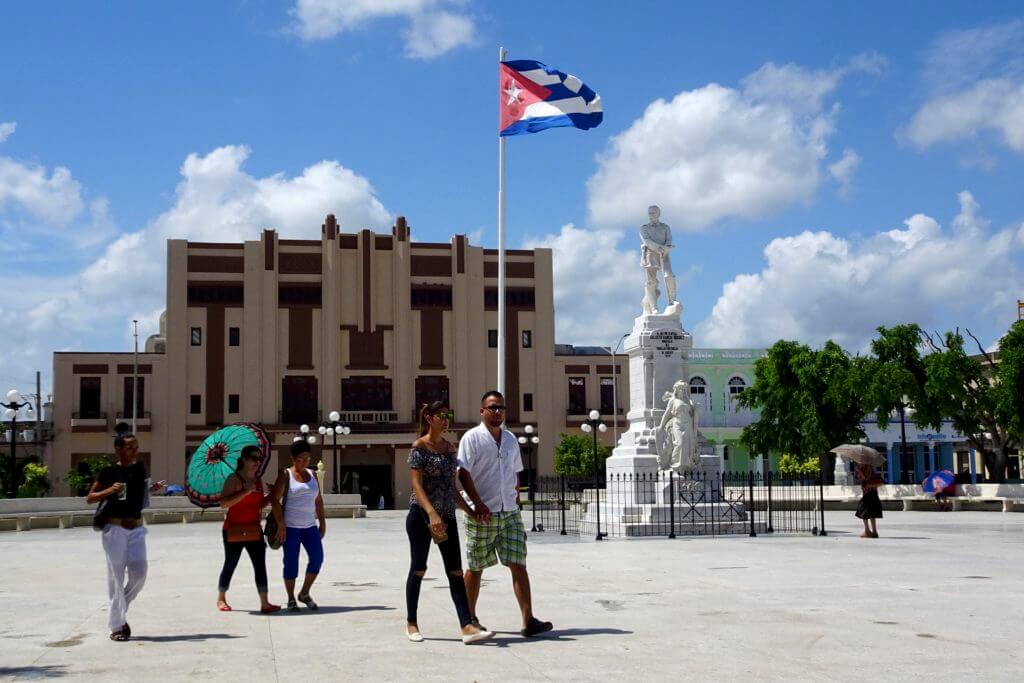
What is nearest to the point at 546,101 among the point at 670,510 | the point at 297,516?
the point at 670,510

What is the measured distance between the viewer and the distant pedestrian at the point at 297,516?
1066 cm

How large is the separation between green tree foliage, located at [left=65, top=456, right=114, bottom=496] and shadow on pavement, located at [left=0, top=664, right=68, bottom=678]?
50073mm

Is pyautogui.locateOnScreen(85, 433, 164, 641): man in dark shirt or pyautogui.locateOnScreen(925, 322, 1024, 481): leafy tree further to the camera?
pyautogui.locateOnScreen(925, 322, 1024, 481): leafy tree

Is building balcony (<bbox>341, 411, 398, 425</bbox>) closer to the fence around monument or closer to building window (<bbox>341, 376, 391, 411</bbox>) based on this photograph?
building window (<bbox>341, 376, 391, 411</bbox>)

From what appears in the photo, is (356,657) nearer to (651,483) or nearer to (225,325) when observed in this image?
(651,483)

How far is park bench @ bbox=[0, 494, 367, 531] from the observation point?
105ft

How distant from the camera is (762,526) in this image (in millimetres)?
22984

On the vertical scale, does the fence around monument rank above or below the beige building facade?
below

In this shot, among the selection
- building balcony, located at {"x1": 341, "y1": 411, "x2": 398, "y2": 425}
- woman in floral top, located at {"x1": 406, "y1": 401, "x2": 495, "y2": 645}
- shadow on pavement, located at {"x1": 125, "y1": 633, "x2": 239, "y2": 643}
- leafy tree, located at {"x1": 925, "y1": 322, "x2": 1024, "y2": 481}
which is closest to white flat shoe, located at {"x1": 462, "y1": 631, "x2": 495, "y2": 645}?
woman in floral top, located at {"x1": 406, "y1": 401, "x2": 495, "y2": 645}

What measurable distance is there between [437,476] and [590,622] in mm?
2320

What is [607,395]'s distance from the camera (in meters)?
66.0

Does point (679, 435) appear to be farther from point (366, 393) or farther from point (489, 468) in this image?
point (366, 393)

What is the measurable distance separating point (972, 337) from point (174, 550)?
3826 cm

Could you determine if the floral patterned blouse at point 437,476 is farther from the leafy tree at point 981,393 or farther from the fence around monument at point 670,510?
the leafy tree at point 981,393
